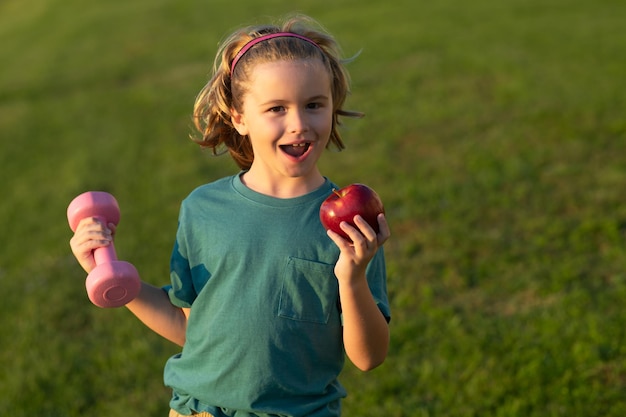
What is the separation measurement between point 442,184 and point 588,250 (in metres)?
1.94

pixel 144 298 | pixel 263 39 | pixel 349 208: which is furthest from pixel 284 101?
pixel 144 298

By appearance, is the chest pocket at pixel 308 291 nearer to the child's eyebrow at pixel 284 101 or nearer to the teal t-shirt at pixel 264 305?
the teal t-shirt at pixel 264 305

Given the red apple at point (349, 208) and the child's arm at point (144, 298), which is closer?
the red apple at point (349, 208)

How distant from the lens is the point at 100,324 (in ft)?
18.3

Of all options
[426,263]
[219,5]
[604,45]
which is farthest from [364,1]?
[426,263]

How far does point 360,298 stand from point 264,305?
0.30 metres

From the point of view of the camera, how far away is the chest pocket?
7.61 feet

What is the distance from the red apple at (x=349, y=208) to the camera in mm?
2148

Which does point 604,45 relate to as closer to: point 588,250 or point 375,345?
point 588,250

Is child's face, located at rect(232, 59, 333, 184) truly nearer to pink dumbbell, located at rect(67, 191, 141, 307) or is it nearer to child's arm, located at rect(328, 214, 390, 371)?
child's arm, located at rect(328, 214, 390, 371)

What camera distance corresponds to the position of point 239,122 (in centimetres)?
258

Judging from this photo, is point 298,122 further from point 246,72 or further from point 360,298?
point 360,298

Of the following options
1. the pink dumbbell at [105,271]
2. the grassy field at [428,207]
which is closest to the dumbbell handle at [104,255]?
→ the pink dumbbell at [105,271]

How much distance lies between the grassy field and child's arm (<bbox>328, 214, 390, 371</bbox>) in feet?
3.05
